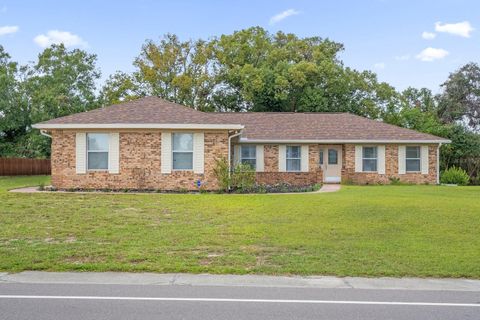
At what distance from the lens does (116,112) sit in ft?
65.4

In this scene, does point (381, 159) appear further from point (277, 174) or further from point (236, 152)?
point (236, 152)

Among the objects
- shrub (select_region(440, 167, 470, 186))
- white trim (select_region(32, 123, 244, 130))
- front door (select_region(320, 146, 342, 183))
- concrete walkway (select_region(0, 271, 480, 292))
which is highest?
white trim (select_region(32, 123, 244, 130))

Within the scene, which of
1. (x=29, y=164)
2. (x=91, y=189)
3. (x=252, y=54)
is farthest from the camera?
(x=252, y=54)

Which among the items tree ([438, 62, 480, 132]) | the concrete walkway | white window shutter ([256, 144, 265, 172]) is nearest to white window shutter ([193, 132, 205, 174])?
white window shutter ([256, 144, 265, 172])

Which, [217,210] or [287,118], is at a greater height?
[287,118]

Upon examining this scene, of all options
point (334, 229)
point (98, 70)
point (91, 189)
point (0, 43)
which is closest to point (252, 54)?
point (98, 70)

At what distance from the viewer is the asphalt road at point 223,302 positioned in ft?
17.5

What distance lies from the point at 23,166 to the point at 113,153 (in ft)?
62.5

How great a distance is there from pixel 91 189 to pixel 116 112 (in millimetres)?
3386

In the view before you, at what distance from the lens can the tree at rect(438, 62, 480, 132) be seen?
44.3m

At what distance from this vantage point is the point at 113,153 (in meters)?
19.1

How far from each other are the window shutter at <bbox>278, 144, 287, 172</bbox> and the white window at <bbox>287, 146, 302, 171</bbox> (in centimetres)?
16

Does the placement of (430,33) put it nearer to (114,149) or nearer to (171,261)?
(114,149)

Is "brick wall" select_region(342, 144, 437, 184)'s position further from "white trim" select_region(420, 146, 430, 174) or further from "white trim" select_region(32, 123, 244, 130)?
"white trim" select_region(32, 123, 244, 130)
